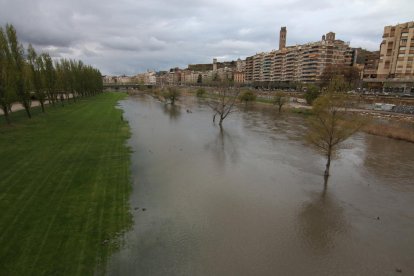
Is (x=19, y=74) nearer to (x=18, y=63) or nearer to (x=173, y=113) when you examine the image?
(x=18, y=63)

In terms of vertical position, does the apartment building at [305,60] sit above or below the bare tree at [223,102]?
above

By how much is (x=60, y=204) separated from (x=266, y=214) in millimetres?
11580

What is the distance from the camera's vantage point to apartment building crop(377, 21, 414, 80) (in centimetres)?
8362

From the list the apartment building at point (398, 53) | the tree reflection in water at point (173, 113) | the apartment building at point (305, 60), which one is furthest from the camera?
the apartment building at point (305, 60)

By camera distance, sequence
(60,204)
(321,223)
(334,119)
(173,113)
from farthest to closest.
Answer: (173,113)
(334,119)
(321,223)
(60,204)

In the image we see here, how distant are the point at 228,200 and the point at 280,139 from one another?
2139cm

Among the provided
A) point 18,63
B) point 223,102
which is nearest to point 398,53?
point 223,102

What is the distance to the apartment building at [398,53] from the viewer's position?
83625 mm

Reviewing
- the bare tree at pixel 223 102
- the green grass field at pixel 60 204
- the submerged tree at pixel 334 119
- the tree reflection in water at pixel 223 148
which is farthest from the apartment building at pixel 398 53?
the green grass field at pixel 60 204

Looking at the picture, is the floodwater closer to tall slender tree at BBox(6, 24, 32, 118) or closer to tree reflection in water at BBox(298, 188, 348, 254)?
tree reflection in water at BBox(298, 188, 348, 254)

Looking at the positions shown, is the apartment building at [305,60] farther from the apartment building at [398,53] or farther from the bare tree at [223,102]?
A: the bare tree at [223,102]

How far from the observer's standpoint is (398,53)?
87.1 meters

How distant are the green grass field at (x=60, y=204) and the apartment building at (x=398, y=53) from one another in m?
93.9

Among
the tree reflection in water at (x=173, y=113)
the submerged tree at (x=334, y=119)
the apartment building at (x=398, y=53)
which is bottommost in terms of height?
the tree reflection in water at (x=173, y=113)
